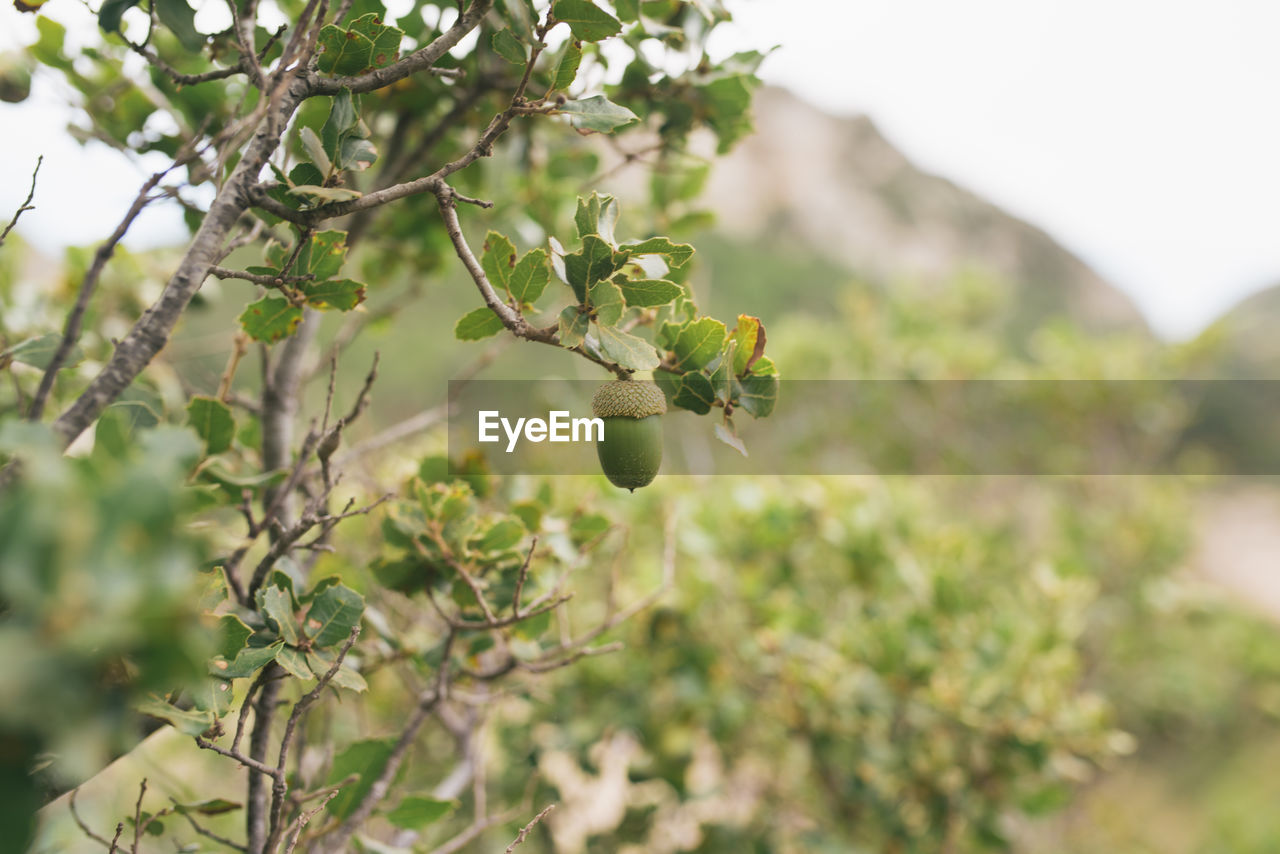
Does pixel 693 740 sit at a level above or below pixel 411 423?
below

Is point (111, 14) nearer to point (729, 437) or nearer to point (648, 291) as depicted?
point (648, 291)

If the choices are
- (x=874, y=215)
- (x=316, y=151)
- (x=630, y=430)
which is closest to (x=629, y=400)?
(x=630, y=430)

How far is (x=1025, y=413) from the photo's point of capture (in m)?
5.16

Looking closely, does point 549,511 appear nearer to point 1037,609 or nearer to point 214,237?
point 214,237

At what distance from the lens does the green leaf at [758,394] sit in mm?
700

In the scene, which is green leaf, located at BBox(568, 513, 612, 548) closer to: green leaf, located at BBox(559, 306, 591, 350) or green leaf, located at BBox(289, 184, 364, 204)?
green leaf, located at BBox(559, 306, 591, 350)

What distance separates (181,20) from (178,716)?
73 centimetres

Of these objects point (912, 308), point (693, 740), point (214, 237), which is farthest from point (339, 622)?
point (912, 308)

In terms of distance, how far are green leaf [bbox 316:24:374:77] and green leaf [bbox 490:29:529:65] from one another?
12 cm

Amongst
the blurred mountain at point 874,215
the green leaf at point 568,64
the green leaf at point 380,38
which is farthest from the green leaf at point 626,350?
the blurred mountain at point 874,215

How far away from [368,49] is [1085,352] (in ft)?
15.8

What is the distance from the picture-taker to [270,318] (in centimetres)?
79

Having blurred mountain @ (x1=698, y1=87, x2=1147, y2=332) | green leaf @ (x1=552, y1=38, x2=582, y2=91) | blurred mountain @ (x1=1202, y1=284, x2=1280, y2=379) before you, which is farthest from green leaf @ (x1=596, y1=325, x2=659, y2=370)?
blurred mountain @ (x1=698, y1=87, x2=1147, y2=332)

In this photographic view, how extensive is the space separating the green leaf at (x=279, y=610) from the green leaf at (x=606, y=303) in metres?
0.40
